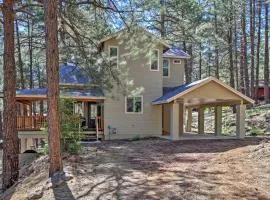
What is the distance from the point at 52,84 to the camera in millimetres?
9211

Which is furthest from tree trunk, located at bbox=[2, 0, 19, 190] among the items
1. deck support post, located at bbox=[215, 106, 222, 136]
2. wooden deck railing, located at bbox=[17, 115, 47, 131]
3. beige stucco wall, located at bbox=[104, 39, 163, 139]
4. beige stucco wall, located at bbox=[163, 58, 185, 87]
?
deck support post, located at bbox=[215, 106, 222, 136]

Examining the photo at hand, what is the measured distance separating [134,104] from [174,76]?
342 cm

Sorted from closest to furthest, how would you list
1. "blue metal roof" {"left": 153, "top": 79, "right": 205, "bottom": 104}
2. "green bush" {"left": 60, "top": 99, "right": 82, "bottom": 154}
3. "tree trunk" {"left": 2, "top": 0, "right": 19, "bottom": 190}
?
"tree trunk" {"left": 2, "top": 0, "right": 19, "bottom": 190}
"green bush" {"left": 60, "top": 99, "right": 82, "bottom": 154}
"blue metal roof" {"left": 153, "top": 79, "right": 205, "bottom": 104}

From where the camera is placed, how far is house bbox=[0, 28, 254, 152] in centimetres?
1959

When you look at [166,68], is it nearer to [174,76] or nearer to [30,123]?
[174,76]

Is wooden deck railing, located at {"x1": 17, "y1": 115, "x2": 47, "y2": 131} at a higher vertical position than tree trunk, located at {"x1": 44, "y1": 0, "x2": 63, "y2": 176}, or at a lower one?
lower

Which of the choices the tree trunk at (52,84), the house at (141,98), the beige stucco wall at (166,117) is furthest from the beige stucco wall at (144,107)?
the tree trunk at (52,84)

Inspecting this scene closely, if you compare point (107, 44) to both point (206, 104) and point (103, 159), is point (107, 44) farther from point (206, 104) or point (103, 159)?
point (103, 159)

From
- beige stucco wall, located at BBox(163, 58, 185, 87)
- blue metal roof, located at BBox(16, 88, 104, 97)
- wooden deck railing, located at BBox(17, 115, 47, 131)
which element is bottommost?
wooden deck railing, located at BBox(17, 115, 47, 131)

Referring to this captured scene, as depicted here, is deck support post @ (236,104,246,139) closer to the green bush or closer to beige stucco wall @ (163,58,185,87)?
beige stucco wall @ (163,58,185,87)

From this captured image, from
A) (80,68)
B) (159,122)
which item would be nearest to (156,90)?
(159,122)

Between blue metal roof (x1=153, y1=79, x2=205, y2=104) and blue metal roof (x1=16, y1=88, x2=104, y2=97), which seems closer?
blue metal roof (x1=16, y1=88, x2=104, y2=97)

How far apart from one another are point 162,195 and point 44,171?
4.52m

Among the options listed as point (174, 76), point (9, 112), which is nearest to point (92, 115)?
point (174, 76)
